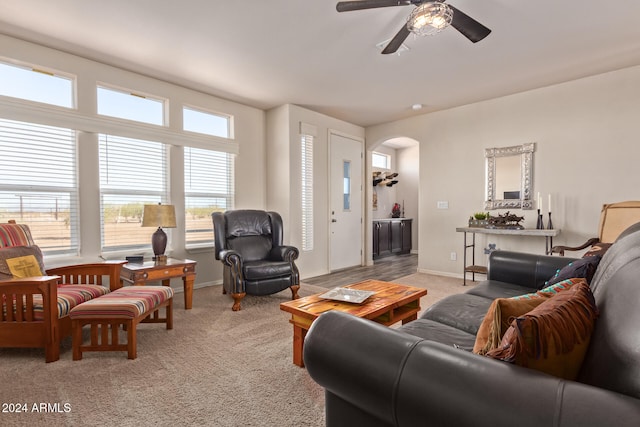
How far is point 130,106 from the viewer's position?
12.3 feet

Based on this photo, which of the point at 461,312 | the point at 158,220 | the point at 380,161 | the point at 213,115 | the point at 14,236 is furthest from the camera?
the point at 380,161

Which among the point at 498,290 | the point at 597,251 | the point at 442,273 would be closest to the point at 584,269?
the point at 597,251

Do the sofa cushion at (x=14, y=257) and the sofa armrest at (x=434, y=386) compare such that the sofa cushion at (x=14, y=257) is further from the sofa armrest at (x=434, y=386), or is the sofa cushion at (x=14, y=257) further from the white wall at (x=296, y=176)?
the white wall at (x=296, y=176)

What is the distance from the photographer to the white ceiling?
8.28ft

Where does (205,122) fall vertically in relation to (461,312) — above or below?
above

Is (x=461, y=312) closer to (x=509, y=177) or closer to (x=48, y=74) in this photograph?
(x=509, y=177)

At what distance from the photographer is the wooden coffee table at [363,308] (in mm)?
2061

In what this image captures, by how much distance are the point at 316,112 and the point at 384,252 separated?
332 cm

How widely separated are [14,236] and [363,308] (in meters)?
2.79

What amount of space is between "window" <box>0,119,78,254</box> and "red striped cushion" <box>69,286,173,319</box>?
1.38m

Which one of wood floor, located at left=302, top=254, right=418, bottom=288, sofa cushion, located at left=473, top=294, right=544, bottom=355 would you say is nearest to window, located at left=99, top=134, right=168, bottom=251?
wood floor, located at left=302, top=254, right=418, bottom=288

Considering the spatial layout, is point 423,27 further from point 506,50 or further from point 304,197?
point 304,197

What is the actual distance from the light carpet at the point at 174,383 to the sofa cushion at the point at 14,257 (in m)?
0.56

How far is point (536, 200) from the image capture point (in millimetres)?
4234
